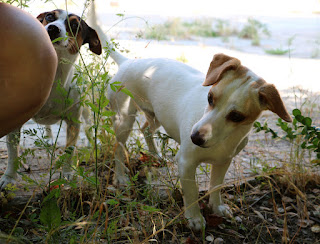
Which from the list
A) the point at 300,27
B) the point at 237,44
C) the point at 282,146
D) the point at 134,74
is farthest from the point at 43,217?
the point at 300,27

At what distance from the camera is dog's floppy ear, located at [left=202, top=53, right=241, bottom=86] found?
2.21 meters

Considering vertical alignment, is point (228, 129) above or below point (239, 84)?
below

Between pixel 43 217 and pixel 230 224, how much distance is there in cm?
130

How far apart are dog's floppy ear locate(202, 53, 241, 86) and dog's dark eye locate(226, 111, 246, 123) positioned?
22 centimetres

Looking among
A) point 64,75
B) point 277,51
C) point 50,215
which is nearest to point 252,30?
point 277,51

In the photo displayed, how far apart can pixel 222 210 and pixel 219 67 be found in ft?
3.46

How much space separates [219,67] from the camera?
89.4 inches

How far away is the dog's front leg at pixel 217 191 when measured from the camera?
266cm

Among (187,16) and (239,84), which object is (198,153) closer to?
(239,84)

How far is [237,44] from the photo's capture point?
34.7 feet

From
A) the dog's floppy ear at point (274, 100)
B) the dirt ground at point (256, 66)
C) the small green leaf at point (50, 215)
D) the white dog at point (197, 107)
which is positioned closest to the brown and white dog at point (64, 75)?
the dirt ground at point (256, 66)

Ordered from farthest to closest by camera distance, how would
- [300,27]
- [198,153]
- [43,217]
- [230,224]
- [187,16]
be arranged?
1. [187,16]
2. [300,27]
3. [230,224]
4. [198,153]
5. [43,217]

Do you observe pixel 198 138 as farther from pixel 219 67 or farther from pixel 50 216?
pixel 50 216

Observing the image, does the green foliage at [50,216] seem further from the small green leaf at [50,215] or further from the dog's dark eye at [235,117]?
the dog's dark eye at [235,117]
